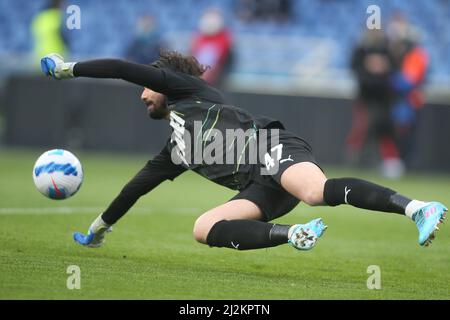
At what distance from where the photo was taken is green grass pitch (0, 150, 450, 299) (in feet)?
18.2

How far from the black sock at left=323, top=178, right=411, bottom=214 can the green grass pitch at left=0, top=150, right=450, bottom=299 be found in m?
0.53

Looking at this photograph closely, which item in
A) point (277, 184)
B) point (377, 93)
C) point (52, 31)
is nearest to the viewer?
point (277, 184)

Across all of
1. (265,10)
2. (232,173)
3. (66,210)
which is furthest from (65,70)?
(265,10)

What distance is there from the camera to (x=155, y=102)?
6520 mm

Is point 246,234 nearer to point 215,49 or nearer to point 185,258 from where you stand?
point 185,258

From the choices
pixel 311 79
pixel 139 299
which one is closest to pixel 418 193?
pixel 311 79

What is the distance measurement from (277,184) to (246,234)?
536 millimetres

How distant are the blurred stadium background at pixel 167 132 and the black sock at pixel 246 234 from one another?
0.24 metres

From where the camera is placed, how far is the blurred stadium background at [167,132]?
6.12m

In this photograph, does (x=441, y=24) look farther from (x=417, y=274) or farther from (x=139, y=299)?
(x=139, y=299)

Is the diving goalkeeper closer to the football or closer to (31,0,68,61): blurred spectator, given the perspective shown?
the football

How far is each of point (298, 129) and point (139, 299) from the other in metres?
13.2

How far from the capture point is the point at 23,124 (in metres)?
18.2

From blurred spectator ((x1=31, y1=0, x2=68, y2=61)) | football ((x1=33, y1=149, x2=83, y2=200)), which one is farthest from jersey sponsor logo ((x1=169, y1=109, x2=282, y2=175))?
blurred spectator ((x1=31, y1=0, x2=68, y2=61))
